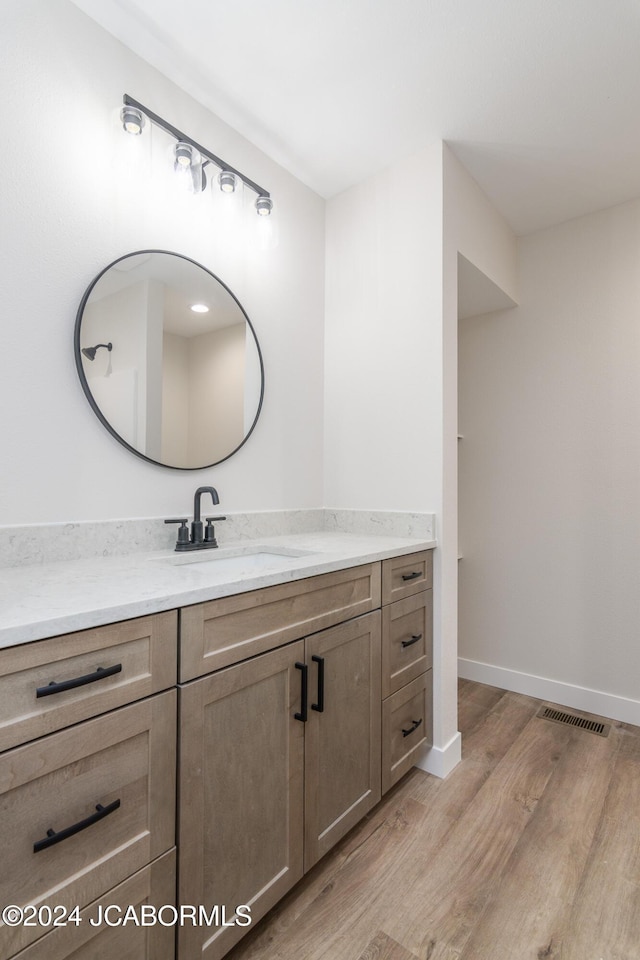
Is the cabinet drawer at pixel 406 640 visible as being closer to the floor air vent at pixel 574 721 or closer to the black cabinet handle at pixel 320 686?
the black cabinet handle at pixel 320 686

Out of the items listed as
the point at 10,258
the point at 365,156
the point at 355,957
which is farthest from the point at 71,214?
the point at 355,957

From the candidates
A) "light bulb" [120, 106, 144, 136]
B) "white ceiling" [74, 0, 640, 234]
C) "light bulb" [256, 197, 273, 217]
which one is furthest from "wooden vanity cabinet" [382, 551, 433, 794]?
"white ceiling" [74, 0, 640, 234]

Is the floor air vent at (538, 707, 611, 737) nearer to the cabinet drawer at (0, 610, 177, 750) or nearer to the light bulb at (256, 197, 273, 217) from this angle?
the cabinet drawer at (0, 610, 177, 750)

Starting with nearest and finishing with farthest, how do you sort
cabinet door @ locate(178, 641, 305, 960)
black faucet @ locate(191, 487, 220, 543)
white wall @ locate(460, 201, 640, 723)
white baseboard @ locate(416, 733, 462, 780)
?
1. cabinet door @ locate(178, 641, 305, 960)
2. black faucet @ locate(191, 487, 220, 543)
3. white baseboard @ locate(416, 733, 462, 780)
4. white wall @ locate(460, 201, 640, 723)

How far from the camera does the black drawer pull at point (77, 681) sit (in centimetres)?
75

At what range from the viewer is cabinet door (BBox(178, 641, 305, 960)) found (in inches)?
38.7

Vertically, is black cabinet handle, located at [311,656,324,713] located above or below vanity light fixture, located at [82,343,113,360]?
below

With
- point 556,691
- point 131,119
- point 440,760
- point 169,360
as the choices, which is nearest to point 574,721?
point 556,691

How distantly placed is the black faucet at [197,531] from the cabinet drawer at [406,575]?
2.03 ft

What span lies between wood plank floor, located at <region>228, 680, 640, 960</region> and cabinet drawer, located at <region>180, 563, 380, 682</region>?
2.42ft

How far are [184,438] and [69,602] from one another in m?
0.92

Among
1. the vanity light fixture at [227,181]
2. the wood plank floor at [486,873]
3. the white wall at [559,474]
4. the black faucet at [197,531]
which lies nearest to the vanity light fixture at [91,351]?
the black faucet at [197,531]

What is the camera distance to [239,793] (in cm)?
109

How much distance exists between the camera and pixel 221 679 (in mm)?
1048
